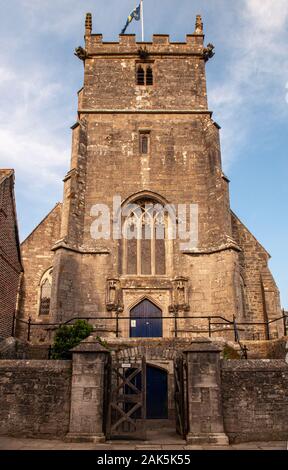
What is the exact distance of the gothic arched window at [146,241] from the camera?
18.4 m

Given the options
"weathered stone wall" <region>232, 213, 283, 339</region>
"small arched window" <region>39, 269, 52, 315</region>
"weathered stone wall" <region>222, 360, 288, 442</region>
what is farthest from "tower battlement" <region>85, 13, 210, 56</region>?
"weathered stone wall" <region>222, 360, 288, 442</region>

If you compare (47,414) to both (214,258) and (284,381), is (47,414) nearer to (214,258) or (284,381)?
(284,381)

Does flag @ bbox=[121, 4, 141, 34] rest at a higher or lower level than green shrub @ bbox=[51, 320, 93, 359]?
higher

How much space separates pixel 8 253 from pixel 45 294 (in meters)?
4.76

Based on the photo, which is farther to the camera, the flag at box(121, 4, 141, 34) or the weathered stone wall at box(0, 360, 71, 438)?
the flag at box(121, 4, 141, 34)

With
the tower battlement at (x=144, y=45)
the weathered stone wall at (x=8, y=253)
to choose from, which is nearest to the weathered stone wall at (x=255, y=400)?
the weathered stone wall at (x=8, y=253)

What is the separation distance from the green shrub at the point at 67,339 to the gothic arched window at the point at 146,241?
5.35 meters

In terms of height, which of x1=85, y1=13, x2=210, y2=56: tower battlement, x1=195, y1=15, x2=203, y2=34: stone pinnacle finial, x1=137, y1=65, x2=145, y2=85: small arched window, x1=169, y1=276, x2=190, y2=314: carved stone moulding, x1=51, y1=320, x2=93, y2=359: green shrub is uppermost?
x1=195, y1=15, x2=203, y2=34: stone pinnacle finial

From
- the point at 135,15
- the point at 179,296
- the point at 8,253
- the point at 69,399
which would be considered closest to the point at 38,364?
the point at 69,399

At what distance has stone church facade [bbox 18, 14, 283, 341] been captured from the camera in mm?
17156

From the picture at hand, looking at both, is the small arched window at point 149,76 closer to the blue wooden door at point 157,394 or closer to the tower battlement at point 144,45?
the tower battlement at point 144,45

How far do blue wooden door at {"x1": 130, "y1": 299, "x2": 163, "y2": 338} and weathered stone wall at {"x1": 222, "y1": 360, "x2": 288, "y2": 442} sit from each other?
8450 millimetres

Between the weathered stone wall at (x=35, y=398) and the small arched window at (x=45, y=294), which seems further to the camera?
the small arched window at (x=45, y=294)

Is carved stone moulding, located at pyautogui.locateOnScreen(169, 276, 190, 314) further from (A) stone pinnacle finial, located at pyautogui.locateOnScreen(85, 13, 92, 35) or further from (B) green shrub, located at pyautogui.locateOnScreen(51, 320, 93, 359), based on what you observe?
(A) stone pinnacle finial, located at pyautogui.locateOnScreen(85, 13, 92, 35)
